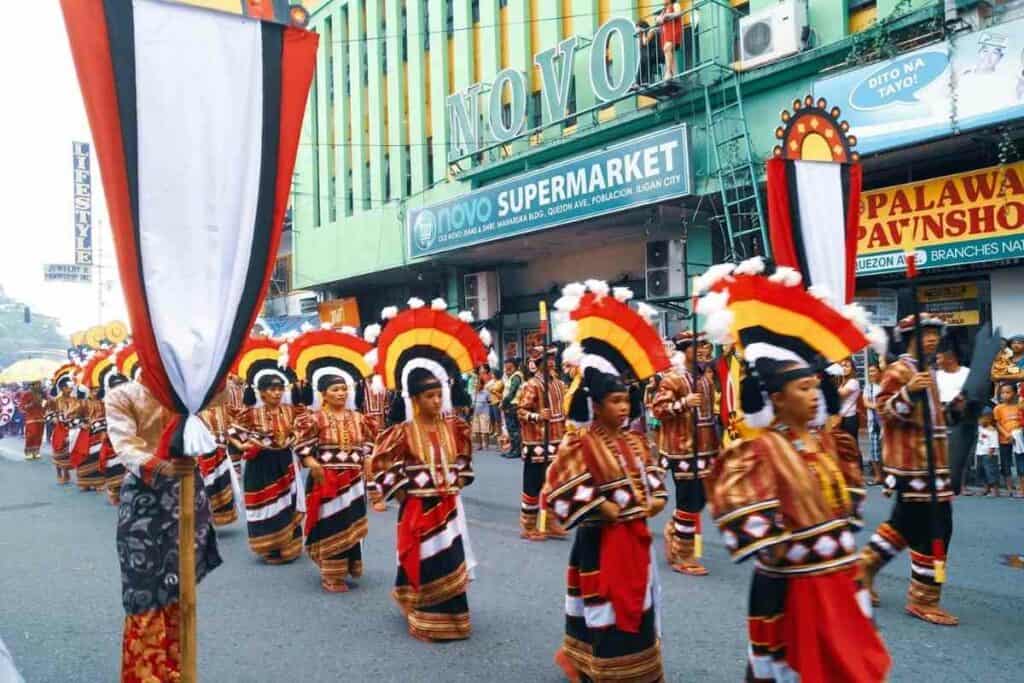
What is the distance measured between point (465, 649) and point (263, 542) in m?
3.15

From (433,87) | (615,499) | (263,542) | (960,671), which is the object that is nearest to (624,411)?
(615,499)

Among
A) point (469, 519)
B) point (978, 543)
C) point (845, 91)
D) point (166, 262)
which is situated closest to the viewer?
point (166, 262)

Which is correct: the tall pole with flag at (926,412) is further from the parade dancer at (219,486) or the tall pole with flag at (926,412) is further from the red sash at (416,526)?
the parade dancer at (219,486)

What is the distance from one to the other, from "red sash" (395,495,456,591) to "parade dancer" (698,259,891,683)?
232 centimetres

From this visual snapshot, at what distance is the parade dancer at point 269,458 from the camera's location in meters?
7.44

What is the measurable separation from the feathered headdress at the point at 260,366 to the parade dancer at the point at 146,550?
3.41 m

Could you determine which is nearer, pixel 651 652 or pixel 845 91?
pixel 651 652

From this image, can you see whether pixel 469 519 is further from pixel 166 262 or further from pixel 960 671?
→ pixel 166 262

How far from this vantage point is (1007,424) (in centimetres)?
925

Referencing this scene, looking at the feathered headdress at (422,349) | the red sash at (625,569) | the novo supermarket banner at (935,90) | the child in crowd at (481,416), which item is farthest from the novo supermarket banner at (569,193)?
the red sash at (625,569)

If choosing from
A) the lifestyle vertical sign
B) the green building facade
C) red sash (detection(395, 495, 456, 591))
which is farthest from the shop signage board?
red sash (detection(395, 495, 456, 591))

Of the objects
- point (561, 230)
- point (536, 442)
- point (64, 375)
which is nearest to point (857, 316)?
point (536, 442)

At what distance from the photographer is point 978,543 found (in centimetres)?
721

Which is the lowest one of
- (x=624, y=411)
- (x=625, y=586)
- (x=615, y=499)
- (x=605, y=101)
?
(x=625, y=586)
